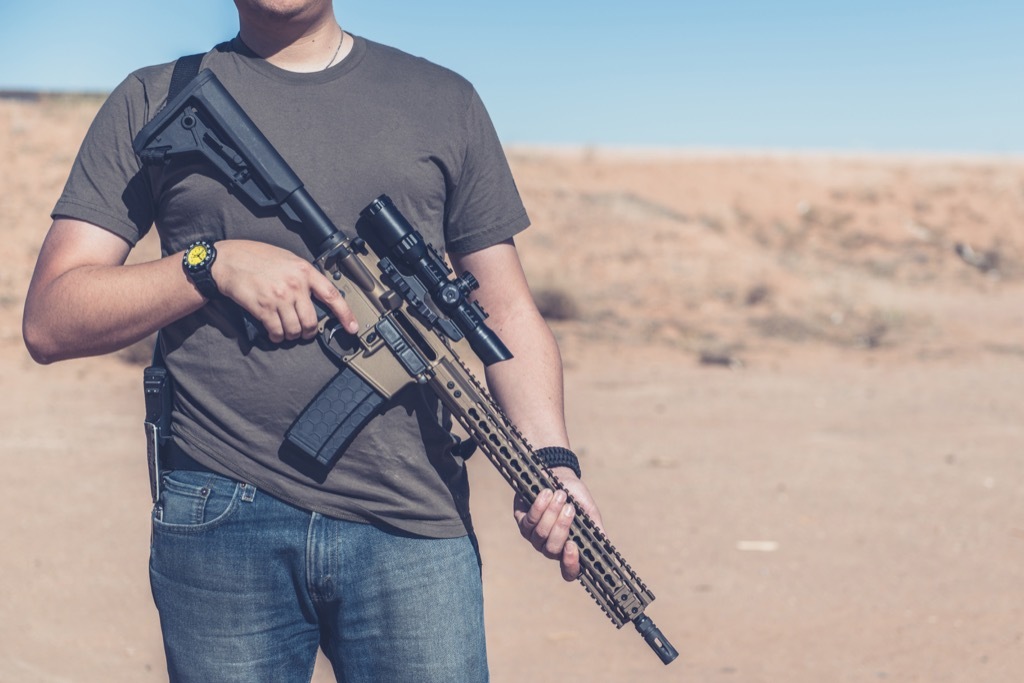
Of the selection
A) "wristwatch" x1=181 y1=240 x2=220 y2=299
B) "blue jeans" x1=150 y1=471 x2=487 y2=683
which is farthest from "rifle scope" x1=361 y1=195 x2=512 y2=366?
"blue jeans" x1=150 y1=471 x2=487 y2=683

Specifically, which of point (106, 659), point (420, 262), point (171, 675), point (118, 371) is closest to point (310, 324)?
point (420, 262)

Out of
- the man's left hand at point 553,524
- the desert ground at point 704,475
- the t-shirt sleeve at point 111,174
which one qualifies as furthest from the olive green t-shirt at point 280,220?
the desert ground at point 704,475

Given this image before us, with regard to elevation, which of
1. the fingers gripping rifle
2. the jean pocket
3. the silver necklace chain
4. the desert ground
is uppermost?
the silver necklace chain

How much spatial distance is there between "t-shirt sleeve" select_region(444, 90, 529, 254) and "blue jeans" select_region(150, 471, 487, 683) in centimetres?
58

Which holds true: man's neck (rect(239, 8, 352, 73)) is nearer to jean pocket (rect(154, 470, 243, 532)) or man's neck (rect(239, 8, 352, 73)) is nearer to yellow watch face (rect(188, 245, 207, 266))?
yellow watch face (rect(188, 245, 207, 266))

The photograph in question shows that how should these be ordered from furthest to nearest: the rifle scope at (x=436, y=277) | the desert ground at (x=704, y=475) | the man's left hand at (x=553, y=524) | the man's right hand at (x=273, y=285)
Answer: the desert ground at (x=704, y=475), the man's left hand at (x=553, y=524), the rifle scope at (x=436, y=277), the man's right hand at (x=273, y=285)

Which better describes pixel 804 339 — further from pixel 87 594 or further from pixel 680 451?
pixel 87 594

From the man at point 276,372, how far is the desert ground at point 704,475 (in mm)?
2981

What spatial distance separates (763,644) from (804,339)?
9.66m

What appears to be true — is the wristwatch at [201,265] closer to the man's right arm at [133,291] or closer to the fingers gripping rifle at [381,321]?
the man's right arm at [133,291]

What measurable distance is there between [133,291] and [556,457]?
816mm

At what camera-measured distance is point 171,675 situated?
6.70 feet

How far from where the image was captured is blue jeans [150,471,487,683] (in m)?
1.96

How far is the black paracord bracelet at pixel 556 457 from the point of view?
2.20 m
